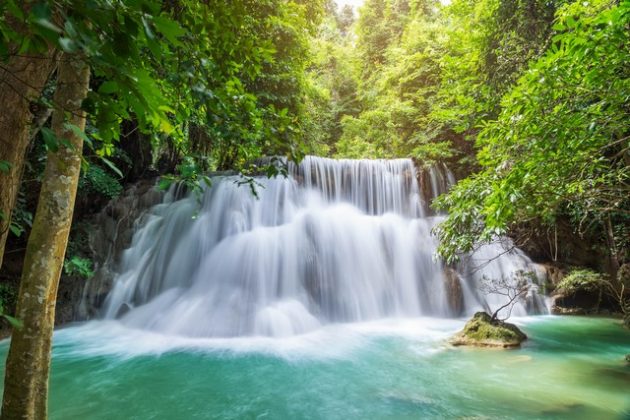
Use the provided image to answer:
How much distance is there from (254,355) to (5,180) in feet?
18.1

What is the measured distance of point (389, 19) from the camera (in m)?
23.5

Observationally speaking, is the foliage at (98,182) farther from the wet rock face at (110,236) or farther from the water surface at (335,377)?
the water surface at (335,377)

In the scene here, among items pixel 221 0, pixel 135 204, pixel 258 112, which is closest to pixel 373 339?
pixel 258 112

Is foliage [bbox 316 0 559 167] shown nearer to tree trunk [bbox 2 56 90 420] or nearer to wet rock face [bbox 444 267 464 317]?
wet rock face [bbox 444 267 464 317]

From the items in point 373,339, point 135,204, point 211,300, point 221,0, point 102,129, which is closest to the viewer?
point 102,129

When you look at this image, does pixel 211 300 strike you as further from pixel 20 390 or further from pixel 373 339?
pixel 20 390

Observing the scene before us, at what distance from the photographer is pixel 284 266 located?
9633 millimetres

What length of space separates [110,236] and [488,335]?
10.4 meters

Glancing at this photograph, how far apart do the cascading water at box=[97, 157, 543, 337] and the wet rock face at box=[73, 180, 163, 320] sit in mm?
326

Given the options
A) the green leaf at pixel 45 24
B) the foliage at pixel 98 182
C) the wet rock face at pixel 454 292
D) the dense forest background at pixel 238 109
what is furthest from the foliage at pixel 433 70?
the foliage at pixel 98 182

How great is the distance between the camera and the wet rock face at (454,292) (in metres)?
9.88

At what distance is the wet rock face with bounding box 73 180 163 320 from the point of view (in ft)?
31.0

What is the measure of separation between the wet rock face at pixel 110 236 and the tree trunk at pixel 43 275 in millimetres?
8071

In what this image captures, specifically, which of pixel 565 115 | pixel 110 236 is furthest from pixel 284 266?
pixel 565 115
